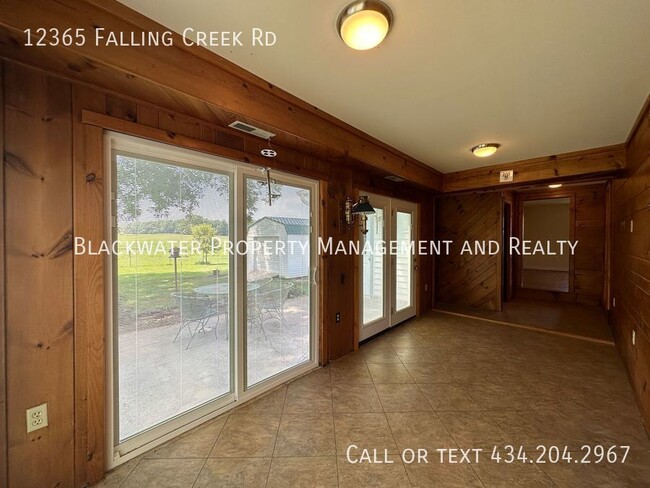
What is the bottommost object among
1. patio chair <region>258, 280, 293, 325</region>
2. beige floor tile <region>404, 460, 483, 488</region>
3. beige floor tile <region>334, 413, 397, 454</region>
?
beige floor tile <region>404, 460, 483, 488</region>

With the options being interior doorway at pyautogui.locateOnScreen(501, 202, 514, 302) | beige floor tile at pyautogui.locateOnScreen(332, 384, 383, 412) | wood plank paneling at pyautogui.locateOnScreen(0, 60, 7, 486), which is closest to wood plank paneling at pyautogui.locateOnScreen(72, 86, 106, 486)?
wood plank paneling at pyautogui.locateOnScreen(0, 60, 7, 486)

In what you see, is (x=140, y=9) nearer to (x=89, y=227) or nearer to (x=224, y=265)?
(x=89, y=227)

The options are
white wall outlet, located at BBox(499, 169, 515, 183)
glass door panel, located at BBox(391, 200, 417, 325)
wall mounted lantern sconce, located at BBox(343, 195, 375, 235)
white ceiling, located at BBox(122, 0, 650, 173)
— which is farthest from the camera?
glass door panel, located at BBox(391, 200, 417, 325)

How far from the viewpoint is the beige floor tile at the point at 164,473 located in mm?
1514

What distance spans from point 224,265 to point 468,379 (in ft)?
8.31

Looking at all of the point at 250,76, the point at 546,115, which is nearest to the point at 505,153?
the point at 546,115

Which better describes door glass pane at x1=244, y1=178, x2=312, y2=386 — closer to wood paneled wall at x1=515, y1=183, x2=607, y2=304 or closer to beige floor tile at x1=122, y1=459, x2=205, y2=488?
beige floor tile at x1=122, y1=459, x2=205, y2=488

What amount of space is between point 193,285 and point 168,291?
0.54ft

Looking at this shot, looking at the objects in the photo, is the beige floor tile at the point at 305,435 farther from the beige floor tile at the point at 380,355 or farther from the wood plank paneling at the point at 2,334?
the wood plank paneling at the point at 2,334

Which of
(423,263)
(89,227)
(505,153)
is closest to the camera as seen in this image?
(89,227)

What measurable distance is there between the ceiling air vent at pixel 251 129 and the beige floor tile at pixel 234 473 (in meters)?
2.24

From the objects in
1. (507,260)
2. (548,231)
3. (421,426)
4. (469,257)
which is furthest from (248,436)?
(548,231)

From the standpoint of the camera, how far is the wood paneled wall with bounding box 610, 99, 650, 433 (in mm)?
2007

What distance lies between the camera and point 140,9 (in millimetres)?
1285
